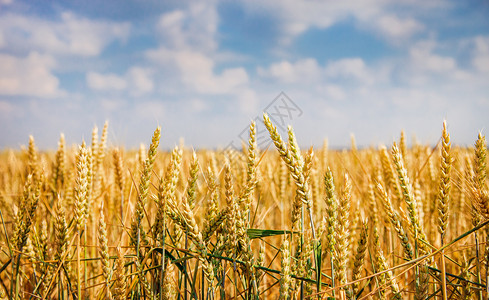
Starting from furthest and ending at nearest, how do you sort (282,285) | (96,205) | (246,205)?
(96,205)
(246,205)
(282,285)

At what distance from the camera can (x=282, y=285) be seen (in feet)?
2.68

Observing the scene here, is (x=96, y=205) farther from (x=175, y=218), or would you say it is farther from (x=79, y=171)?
(x=175, y=218)

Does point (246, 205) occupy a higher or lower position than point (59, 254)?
higher

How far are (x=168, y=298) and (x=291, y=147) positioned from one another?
0.62m

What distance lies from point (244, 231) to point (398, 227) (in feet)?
1.72

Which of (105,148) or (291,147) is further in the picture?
(105,148)

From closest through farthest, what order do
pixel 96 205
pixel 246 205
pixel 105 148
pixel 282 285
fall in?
pixel 282 285, pixel 246 205, pixel 96 205, pixel 105 148

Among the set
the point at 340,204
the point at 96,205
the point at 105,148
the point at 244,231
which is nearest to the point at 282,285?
the point at 244,231

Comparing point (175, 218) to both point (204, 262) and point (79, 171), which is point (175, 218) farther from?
point (79, 171)

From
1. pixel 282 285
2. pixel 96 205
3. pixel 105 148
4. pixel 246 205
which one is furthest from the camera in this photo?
pixel 105 148

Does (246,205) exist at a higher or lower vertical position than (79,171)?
lower

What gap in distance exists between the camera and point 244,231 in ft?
2.88

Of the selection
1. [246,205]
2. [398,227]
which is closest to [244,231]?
[246,205]

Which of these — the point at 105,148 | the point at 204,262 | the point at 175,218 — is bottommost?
the point at 204,262
